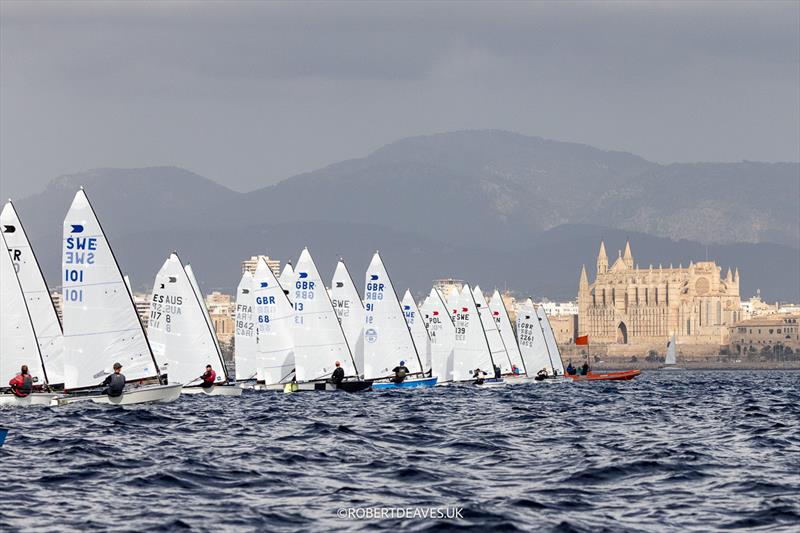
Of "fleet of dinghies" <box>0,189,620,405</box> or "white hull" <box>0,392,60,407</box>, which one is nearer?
"fleet of dinghies" <box>0,189,620,405</box>

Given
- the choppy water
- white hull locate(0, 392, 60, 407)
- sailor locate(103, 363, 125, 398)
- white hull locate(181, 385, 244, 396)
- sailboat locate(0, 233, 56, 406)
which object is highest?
sailboat locate(0, 233, 56, 406)

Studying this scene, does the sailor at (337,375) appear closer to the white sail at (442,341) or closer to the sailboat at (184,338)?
the sailboat at (184,338)

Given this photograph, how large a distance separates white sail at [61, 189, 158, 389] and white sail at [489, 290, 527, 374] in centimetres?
4347

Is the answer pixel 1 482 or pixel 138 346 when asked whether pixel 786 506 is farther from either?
pixel 138 346

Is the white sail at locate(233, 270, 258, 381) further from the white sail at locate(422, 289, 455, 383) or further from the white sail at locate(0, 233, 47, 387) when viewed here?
the white sail at locate(0, 233, 47, 387)

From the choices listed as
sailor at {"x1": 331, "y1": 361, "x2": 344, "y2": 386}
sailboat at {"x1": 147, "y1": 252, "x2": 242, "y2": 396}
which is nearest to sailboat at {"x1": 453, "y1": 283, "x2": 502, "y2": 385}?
sailor at {"x1": 331, "y1": 361, "x2": 344, "y2": 386}

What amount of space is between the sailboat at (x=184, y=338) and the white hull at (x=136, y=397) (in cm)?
859

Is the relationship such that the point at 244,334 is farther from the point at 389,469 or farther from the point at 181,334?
the point at 389,469

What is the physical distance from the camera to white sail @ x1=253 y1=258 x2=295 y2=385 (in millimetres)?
62812

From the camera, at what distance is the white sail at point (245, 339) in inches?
2635

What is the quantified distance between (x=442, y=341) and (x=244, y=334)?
11809 millimetres

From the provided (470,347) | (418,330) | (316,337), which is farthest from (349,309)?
(470,347)

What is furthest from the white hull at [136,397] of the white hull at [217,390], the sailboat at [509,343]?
the sailboat at [509,343]

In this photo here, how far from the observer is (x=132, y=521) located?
2255 cm
